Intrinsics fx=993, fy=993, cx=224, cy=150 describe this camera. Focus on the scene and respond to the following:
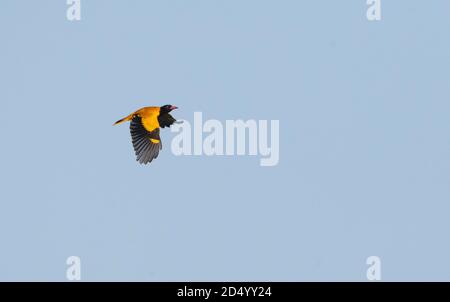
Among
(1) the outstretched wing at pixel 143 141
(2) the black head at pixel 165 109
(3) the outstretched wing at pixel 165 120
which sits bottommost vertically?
(1) the outstretched wing at pixel 143 141

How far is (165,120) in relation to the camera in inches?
405

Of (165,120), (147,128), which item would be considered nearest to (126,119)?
(147,128)

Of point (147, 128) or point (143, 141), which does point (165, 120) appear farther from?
point (143, 141)

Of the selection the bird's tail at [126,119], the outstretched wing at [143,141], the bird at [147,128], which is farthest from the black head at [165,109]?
the bird's tail at [126,119]

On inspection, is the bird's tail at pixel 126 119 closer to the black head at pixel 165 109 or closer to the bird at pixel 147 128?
the bird at pixel 147 128

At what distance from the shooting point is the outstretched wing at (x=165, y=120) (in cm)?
1028

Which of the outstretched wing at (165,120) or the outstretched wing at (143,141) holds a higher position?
the outstretched wing at (165,120)

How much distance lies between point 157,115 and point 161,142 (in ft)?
0.94

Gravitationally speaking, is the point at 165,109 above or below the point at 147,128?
above

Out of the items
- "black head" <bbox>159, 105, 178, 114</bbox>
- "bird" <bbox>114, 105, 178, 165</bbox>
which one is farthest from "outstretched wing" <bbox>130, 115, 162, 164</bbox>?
"black head" <bbox>159, 105, 178, 114</bbox>

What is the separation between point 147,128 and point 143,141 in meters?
0.14
